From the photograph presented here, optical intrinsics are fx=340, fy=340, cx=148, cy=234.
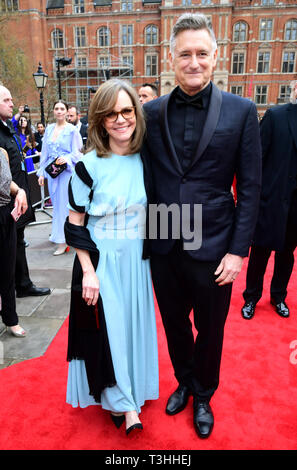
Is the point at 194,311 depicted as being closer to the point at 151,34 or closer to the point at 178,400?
the point at 178,400

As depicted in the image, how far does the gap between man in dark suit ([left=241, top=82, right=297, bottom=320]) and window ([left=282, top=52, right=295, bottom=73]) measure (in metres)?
35.6

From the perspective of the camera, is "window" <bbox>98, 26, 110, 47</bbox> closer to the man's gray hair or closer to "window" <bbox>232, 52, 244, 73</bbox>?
"window" <bbox>232, 52, 244, 73</bbox>

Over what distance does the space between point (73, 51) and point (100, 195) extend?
38.1 meters

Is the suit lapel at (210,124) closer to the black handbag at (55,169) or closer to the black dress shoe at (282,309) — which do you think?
the black dress shoe at (282,309)

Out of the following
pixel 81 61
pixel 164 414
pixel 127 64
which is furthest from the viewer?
pixel 81 61

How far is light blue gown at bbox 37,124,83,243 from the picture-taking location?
494 cm

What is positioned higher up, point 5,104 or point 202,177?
point 5,104

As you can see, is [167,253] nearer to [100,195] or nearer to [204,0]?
[100,195]

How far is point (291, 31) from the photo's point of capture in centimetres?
3209

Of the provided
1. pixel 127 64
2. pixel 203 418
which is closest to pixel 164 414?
pixel 203 418

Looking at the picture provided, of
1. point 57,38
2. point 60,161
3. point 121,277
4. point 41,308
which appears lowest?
point 41,308

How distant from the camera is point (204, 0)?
3103 centimetres

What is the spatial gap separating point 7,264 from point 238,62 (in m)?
35.9

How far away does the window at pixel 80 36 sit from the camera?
33812mm
